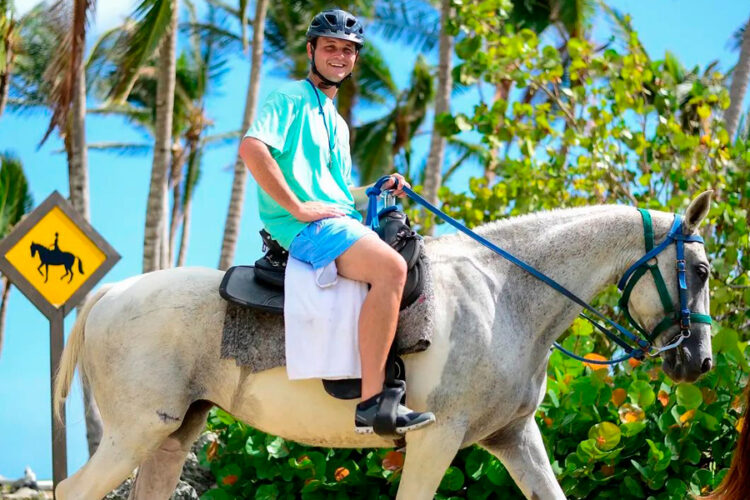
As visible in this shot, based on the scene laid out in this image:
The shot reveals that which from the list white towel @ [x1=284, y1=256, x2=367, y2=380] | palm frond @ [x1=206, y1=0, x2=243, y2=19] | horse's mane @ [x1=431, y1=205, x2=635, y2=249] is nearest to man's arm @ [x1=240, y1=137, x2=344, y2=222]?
white towel @ [x1=284, y1=256, x2=367, y2=380]

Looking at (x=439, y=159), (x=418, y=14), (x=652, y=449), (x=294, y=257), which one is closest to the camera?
(x=294, y=257)

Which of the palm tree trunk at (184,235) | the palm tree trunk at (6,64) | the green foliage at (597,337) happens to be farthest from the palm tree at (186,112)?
the green foliage at (597,337)

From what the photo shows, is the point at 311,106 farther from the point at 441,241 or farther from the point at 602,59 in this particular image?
the point at 602,59

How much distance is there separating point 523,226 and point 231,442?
283 centimetres

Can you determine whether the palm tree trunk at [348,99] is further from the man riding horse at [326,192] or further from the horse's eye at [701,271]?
the horse's eye at [701,271]

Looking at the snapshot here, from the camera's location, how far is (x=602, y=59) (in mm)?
9055

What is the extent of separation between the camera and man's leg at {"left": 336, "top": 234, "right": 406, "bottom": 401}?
3799 mm

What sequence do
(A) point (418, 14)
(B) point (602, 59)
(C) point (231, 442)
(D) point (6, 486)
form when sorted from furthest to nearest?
1. (A) point (418, 14)
2. (D) point (6, 486)
3. (B) point (602, 59)
4. (C) point (231, 442)

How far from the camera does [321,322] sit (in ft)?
12.8

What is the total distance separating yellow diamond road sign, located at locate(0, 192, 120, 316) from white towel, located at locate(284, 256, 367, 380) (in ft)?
11.0

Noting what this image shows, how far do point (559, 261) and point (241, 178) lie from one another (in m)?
10.3

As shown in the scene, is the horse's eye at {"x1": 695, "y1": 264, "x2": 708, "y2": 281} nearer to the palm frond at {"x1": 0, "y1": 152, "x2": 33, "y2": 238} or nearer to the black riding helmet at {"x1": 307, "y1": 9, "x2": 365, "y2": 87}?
the black riding helmet at {"x1": 307, "y1": 9, "x2": 365, "y2": 87}

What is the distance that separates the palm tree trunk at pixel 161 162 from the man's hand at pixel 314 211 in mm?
8958

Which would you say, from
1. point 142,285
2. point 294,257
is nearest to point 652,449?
point 294,257
